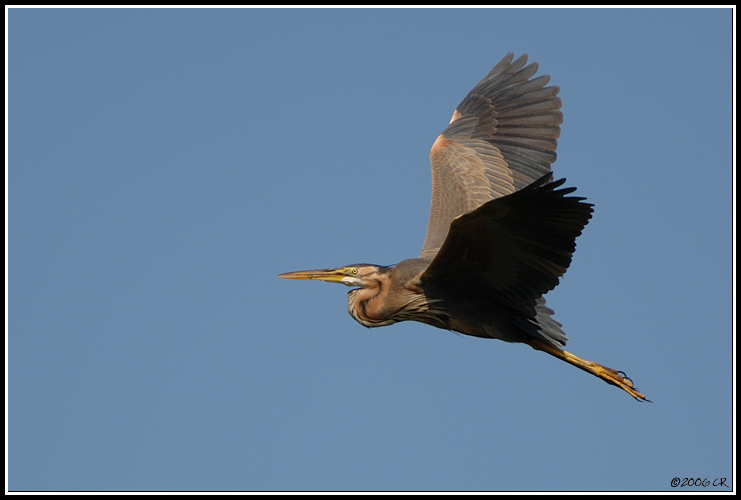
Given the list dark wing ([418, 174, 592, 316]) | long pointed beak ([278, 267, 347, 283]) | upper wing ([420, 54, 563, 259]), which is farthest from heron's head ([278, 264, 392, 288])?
upper wing ([420, 54, 563, 259])

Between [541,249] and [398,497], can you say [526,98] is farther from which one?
[398,497]

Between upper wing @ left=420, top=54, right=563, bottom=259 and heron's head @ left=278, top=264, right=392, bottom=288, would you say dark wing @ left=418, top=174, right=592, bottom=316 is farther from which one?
upper wing @ left=420, top=54, right=563, bottom=259

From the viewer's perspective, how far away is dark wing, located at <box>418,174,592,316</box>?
5781 mm

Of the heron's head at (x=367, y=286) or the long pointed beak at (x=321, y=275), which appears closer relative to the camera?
the heron's head at (x=367, y=286)

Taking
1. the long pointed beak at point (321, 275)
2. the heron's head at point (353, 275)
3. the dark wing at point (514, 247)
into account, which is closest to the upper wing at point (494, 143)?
the heron's head at point (353, 275)

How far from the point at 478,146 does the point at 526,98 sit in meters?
0.68

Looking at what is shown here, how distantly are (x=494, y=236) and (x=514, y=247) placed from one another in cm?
21

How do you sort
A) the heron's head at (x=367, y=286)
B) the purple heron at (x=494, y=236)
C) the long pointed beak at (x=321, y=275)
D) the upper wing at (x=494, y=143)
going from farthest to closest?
the upper wing at (x=494, y=143) < the long pointed beak at (x=321, y=275) < the heron's head at (x=367, y=286) < the purple heron at (x=494, y=236)

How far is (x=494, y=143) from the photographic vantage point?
346 inches

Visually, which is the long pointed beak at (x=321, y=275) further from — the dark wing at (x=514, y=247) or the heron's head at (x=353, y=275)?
the dark wing at (x=514, y=247)

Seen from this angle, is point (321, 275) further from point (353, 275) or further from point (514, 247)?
point (514, 247)

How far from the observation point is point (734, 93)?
9320 millimetres

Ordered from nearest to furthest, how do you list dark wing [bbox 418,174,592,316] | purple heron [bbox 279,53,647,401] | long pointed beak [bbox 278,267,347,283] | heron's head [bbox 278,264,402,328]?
dark wing [bbox 418,174,592,316]
purple heron [bbox 279,53,647,401]
heron's head [bbox 278,264,402,328]
long pointed beak [bbox 278,267,347,283]

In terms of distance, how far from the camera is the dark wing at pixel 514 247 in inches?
228
